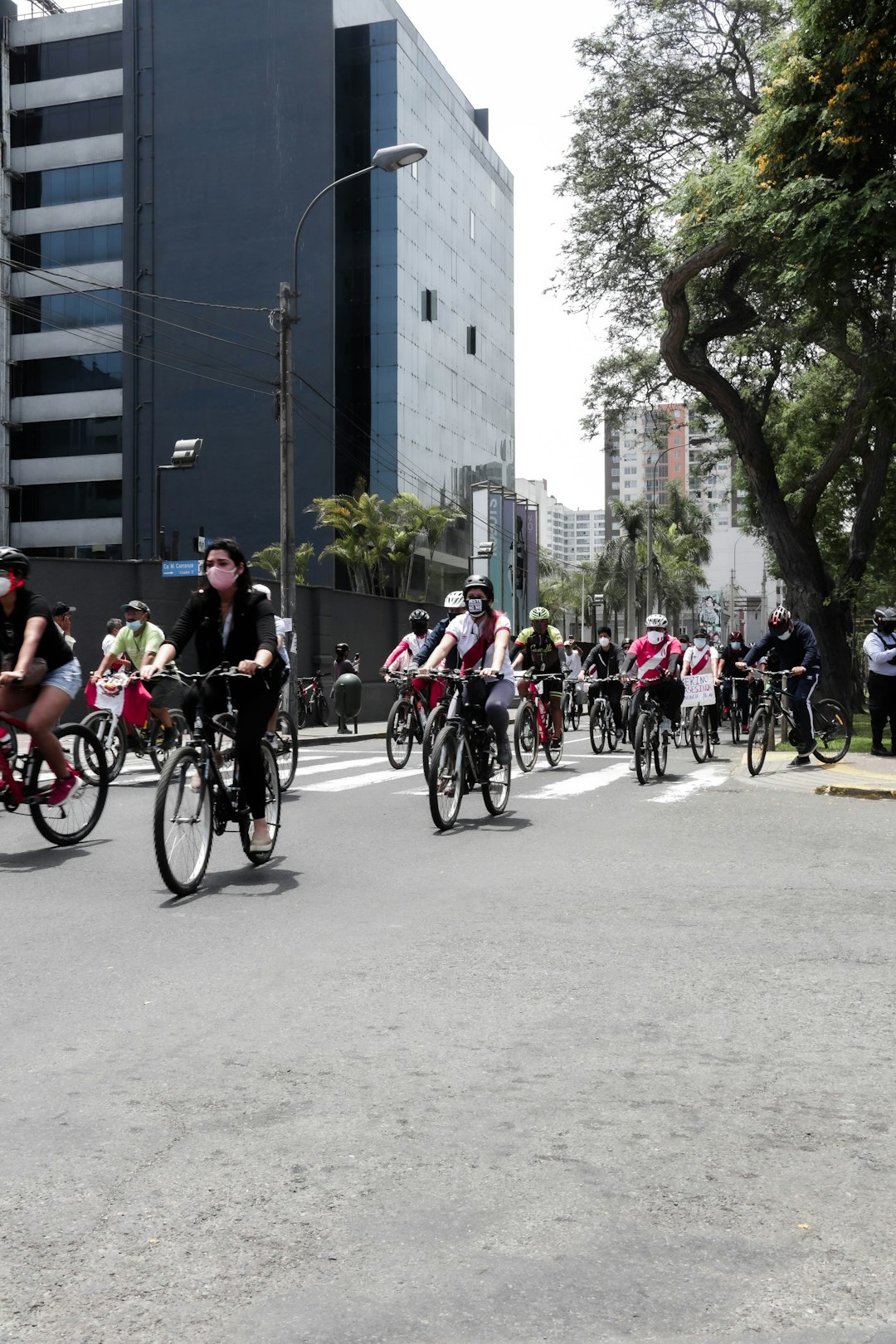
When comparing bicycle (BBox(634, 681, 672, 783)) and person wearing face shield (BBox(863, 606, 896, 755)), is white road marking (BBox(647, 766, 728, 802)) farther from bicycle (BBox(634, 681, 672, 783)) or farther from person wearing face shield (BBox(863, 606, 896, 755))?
person wearing face shield (BBox(863, 606, 896, 755))

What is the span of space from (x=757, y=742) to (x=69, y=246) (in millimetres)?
50292

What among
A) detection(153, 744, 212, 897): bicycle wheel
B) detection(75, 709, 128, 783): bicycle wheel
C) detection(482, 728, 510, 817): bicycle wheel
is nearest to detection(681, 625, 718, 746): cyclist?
detection(482, 728, 510, 817): bicycle wheel

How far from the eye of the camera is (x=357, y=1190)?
3338 millimetres

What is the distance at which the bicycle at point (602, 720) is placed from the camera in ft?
66.4

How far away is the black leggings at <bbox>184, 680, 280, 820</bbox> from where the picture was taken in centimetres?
791

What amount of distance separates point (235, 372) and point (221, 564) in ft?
159

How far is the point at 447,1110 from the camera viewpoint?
3955mm

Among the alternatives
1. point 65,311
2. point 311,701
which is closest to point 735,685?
point 311,701

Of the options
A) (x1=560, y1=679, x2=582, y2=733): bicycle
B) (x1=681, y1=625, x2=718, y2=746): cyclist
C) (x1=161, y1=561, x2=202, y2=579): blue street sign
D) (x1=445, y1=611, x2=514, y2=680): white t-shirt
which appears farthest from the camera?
(x1=560, y1=679, x2=582, y2=733): bicycle

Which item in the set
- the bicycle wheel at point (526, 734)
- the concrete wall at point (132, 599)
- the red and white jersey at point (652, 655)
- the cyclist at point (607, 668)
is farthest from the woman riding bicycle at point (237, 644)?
the concrete wall at point (132, 599)

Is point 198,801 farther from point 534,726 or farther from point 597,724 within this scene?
point 597,724

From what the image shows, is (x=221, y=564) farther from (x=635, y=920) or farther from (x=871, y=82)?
(x=871, y=82)

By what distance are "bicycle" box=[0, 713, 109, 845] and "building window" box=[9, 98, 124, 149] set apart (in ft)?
178

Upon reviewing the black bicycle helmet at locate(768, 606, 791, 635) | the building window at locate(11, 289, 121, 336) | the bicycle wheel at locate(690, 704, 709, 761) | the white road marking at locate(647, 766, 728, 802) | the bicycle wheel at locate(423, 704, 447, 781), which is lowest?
the white road marking at locate(647, 766, 728, 802)
